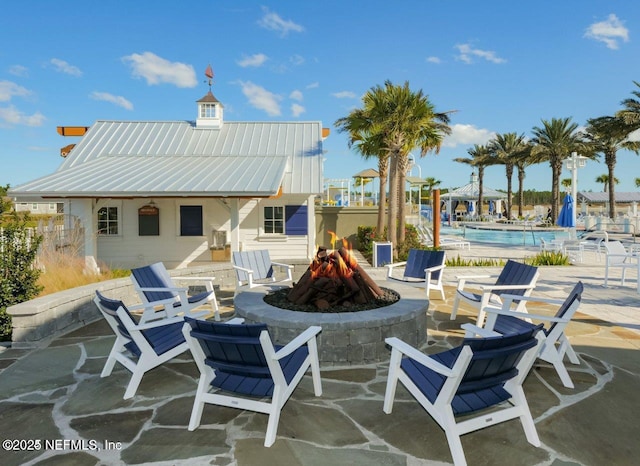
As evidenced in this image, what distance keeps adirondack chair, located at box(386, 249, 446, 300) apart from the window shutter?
6.05 meters

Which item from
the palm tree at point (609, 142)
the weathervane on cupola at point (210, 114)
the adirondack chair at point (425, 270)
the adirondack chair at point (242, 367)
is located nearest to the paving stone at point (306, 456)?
the adirondack chair at point (242, 367)

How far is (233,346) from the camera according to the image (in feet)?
8.98

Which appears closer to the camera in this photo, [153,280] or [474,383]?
[474,383]

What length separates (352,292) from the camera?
5.08m

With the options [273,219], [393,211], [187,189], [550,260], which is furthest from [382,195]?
[187,189]

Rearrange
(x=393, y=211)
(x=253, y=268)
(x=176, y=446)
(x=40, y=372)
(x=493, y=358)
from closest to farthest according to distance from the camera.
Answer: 1. (x=493, y=358)
2. (x=176, y=446)
3. (x=40, y=372)
4. (x=253, y=268)
5. (x=393, y=211)

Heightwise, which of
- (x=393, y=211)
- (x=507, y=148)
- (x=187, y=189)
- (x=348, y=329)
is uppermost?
(x=507, y=148)

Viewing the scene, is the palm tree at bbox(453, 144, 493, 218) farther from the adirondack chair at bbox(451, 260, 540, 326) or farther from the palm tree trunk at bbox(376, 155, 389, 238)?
the adirondack chair at bbox(451, 260, 540, 326)

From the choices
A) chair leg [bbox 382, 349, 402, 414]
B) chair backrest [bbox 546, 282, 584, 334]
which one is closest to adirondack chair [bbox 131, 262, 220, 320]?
chair leg [bbox 382, 349, 402, 414]

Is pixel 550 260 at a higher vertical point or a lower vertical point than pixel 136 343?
lower

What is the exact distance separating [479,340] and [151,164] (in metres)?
12.9

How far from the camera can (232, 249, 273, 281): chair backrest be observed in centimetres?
714

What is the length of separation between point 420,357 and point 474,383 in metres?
0.38

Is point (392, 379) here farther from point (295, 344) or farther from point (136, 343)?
point (136, 343)
